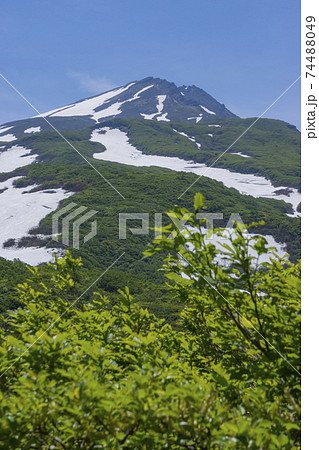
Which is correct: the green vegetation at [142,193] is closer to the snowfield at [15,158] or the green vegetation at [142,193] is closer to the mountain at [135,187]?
the mountain at [135,187]

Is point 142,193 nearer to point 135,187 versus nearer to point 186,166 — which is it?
point 135,187

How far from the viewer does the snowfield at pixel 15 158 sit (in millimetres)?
116375

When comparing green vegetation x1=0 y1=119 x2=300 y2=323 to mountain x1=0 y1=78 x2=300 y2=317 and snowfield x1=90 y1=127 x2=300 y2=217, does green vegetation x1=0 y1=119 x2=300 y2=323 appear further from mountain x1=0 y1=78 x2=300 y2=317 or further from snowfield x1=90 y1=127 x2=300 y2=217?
snowfield x1=90 y1=127 x2=300 y2=217

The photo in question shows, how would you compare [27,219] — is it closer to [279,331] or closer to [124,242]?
[124,242]

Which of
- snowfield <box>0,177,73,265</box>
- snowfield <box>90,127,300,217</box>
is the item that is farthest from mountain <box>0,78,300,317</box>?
snowfield <box>90,127,300,217</box>

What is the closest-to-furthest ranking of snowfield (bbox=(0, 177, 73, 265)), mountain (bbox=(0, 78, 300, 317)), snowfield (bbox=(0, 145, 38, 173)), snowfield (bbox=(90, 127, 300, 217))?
mountain (bbox=(0, 78, 300, 317))
snowfield (bbox=(0, 177, 73, 265))
snowfield (bbox=(90, 127, 300, 217))
snowfield (bbox=(0, 145, 38, 173))

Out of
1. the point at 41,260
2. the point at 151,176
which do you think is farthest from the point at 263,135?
the point at 41,260

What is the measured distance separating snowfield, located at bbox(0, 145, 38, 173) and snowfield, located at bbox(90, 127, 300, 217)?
24.4m

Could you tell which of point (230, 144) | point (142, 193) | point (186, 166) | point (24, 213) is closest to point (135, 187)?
point (142, 193)

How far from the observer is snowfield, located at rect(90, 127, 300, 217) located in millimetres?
103312

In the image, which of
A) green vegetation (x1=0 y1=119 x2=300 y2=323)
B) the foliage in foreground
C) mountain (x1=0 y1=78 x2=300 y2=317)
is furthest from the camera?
mountain (x1=0 y1=78 x2=300 y2=317)

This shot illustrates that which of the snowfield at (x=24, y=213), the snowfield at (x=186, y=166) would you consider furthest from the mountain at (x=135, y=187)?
the snowfield at (x=186, y=166)

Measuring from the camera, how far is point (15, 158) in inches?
5089

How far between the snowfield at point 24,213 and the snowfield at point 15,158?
88.2 ft
